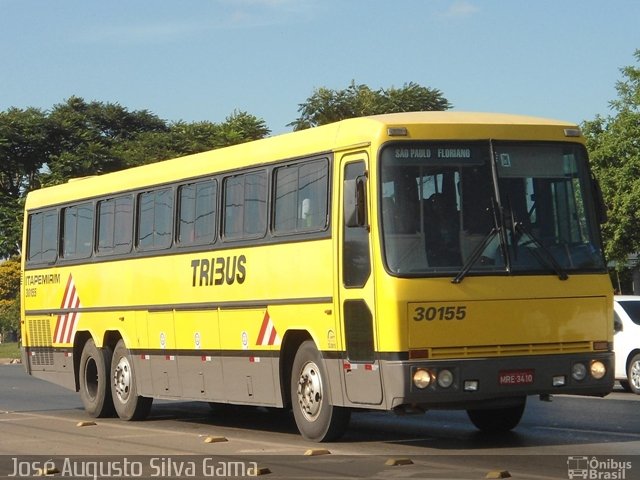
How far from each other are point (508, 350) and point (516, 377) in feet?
0.88

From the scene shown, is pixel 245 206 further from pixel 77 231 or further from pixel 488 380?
pixel 77 231

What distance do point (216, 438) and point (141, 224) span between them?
442cm

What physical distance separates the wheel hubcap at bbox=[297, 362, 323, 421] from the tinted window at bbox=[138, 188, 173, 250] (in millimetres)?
3892

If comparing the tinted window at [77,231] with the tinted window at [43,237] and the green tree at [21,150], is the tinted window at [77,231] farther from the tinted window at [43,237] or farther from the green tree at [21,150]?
the green tree at [21,150]

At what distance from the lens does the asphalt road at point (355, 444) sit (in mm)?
12039

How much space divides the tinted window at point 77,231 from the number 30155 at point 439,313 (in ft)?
27.6

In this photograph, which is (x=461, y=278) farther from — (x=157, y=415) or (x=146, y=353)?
(x=157, y=415)

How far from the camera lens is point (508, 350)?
1331cm

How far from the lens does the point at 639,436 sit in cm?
1465

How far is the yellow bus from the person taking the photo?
13117 mm

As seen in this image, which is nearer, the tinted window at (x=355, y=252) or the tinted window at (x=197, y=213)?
Result: the tinted window at (x=355, y=252)

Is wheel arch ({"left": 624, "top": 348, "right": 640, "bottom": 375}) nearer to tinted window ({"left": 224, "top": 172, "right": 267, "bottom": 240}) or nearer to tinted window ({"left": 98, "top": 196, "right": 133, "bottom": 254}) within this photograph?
tinted window ({"left": 98, "top": 196, "right": 133, "bottom": 254})

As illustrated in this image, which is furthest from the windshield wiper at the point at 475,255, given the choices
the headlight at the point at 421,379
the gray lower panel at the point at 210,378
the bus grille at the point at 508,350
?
the gray lower panel at the point at 210,378

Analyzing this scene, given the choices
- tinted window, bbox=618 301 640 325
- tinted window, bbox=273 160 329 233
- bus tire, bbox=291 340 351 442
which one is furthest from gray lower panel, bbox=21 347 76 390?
tinted window, bbox=618 301 640 325
